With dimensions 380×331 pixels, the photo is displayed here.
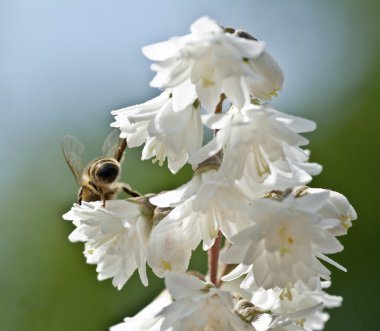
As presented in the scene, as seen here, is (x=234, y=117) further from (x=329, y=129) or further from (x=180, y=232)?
(x=329, y=129)

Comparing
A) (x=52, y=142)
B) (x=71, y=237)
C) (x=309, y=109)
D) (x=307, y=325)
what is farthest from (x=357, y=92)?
(x=71, y=237)

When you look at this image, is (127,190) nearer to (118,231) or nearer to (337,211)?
(118,231)

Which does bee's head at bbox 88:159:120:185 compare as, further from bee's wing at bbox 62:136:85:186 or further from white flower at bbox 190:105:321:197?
white flower at bbox 190:105:321:197

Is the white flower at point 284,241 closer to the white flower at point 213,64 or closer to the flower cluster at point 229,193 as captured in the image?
the flower cluster at point 229,193

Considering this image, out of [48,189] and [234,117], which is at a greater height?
[234,117]


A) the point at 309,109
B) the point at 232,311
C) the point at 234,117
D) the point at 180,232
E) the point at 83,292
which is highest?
the point at 234,117

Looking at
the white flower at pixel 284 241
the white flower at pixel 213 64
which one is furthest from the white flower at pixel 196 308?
the white flower at pixel 213 64
